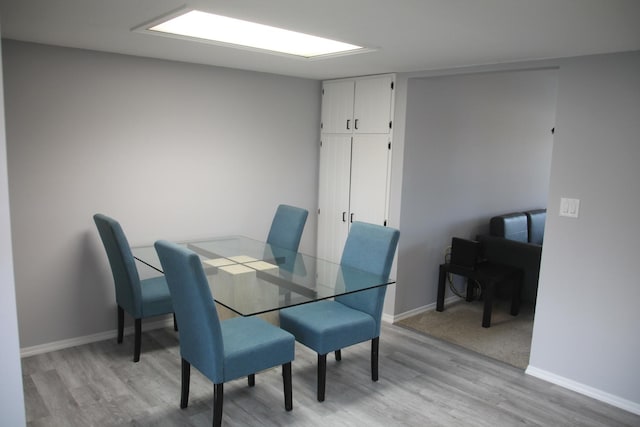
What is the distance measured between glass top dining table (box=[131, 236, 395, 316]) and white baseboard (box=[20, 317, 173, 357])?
2.23 feet

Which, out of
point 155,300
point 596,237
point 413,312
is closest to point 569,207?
point 596,237

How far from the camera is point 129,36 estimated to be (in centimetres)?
284

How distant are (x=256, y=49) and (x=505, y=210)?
3.39 metres

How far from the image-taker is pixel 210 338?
236cm

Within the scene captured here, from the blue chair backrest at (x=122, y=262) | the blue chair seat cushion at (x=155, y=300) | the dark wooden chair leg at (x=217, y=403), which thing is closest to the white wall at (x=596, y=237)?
the dark wooden chair leg at (x=217, y=403)

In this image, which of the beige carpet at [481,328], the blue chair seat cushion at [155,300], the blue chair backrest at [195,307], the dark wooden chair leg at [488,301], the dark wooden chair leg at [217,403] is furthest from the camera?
the dark wooden chair leg at [488,301]

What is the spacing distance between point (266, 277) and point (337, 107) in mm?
2094

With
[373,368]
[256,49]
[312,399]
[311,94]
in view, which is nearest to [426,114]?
[311,94]

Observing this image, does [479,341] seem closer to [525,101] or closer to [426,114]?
[426,114]

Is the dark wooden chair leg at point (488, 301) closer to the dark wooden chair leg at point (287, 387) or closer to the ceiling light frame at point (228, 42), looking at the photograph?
the dark wooden chair leg at point (287, 387)

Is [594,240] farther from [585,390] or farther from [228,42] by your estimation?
[228,42]

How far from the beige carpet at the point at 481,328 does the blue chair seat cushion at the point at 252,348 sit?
179 centimetres

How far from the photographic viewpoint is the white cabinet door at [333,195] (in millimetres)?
4520

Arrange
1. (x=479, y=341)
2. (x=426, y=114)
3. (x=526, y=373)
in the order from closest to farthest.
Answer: (x=526, y=373) → (x=479, y=341) → (x=426, y=114)
